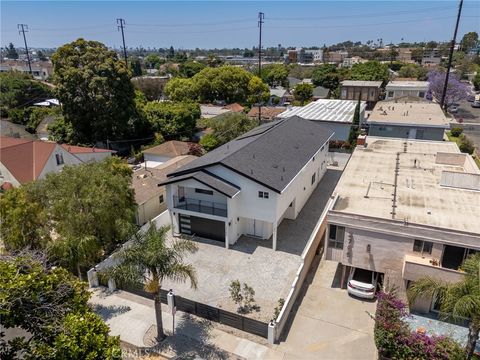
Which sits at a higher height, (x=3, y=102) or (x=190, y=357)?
(x=3, y=102)

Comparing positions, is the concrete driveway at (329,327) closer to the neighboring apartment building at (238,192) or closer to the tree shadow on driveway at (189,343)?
the tree shadow on driveway at (189,343)

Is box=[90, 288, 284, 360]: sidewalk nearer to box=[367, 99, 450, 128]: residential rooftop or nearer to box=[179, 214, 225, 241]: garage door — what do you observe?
box=[179, 214, 225, 241]: garage door

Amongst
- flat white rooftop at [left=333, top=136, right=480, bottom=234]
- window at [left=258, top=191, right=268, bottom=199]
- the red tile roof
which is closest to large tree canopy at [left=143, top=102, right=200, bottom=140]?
the red tile roof

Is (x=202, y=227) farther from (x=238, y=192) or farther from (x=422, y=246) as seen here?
(x=422, y=246)

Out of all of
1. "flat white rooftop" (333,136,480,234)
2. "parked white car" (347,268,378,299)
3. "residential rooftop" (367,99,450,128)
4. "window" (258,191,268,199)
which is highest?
"residential rooftop" (367,99,450,128)

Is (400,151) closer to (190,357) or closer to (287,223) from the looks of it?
(287,223)

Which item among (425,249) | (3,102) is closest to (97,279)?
(425,249)

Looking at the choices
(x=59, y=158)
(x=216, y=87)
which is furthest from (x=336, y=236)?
(x=216, y=87)
